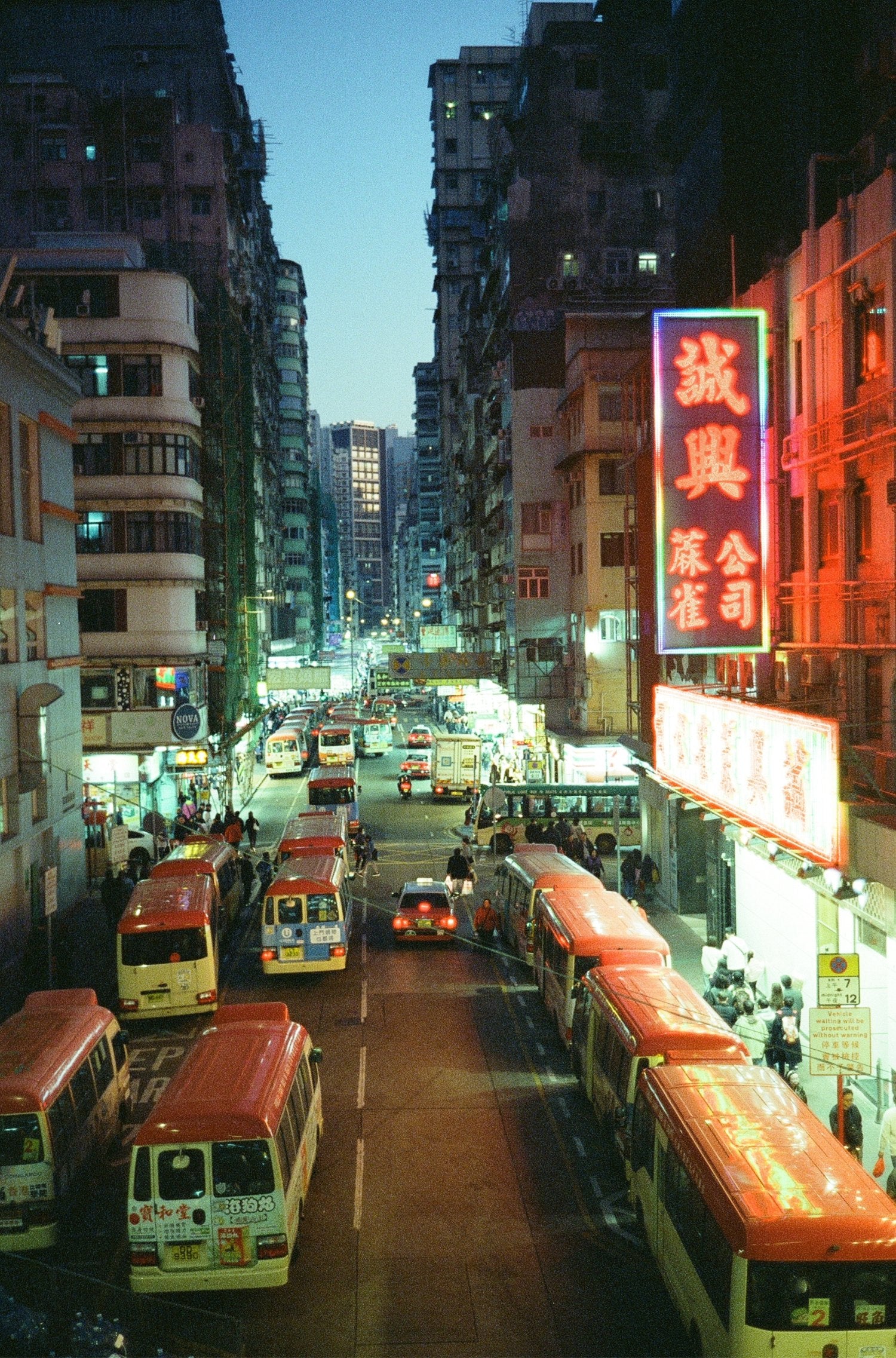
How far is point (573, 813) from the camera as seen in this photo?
37906 mm

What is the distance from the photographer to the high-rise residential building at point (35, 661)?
2467cm

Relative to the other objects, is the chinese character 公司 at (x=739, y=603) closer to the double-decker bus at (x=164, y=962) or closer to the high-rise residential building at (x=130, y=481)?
the double-decker bus at (x=164, y=962)

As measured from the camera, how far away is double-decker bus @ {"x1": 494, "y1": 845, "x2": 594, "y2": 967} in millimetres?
23859

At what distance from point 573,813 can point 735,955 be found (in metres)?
17.2

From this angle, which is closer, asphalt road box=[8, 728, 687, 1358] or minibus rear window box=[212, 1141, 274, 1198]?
asphalt road box=[8, 728, 687, 1358]

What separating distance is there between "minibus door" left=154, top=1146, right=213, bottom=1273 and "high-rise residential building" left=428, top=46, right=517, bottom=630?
307 feet

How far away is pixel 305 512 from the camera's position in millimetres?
117375

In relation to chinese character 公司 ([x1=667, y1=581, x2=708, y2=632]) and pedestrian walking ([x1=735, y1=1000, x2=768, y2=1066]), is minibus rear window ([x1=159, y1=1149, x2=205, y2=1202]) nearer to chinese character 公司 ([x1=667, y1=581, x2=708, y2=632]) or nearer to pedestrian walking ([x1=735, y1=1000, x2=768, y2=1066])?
pedestrian walking ([x1=735, y1=1000, x2=768, y2=1066])

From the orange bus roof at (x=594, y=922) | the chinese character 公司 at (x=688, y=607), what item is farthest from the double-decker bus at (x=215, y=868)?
the chinese character 公司 at (x=688, y=607)

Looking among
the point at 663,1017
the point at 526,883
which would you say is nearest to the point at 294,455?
the point at 526,883

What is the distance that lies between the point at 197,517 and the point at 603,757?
57.2ft

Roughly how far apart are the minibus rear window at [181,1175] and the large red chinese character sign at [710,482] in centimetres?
1203

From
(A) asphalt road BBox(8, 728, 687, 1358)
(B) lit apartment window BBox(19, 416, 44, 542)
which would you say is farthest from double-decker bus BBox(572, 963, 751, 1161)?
(B) lit apartment window BBox(19, 416, 44, 542)

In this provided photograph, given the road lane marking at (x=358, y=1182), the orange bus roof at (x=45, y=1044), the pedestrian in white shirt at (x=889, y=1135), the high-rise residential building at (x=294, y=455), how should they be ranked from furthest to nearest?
the high-rise residential building at (x=294, y=455) → the road lane marking at (x=358, y=1182) → the pedestrian in white shirt at (x=889, y=1135) → the orange bus roof at (x=45, y=1044)
